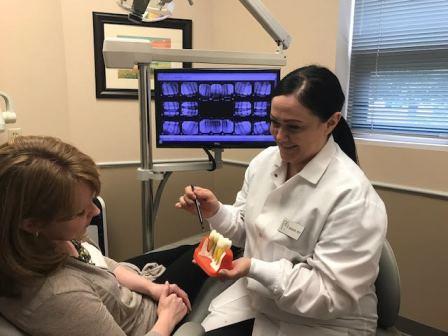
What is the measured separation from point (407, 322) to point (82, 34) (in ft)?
7.64

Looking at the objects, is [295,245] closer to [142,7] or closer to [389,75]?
[142,7]

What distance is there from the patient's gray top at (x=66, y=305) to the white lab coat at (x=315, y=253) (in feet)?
1.32

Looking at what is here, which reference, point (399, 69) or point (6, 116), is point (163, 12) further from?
point (399, 69)

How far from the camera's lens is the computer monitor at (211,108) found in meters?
1.82

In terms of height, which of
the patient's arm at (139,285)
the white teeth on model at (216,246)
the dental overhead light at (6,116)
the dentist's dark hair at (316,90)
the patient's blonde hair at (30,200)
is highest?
the dentist's dark hair at (316,90)

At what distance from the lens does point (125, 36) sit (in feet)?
7.78

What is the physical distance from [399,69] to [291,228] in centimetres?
139

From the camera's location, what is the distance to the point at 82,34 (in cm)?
228

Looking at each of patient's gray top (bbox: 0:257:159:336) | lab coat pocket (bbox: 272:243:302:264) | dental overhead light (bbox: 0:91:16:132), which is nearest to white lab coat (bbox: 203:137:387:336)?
lab coat pocket (bbox: 272:243:302:264)

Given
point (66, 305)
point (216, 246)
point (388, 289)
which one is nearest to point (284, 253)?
A: point (216, 246)

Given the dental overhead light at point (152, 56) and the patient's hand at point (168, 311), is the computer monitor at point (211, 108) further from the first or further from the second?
the patient's hand at point (168, 311)

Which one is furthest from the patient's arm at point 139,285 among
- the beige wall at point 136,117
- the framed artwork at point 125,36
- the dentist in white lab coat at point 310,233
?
the framed artwork at point 125,36

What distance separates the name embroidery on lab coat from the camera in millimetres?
1152

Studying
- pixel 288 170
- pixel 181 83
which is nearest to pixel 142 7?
pixel 181 83
